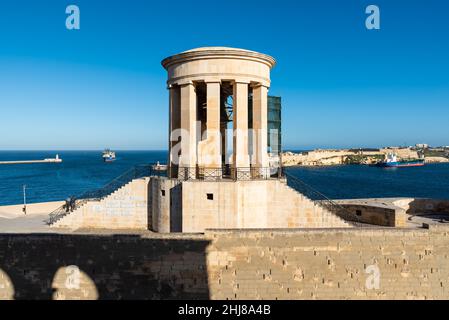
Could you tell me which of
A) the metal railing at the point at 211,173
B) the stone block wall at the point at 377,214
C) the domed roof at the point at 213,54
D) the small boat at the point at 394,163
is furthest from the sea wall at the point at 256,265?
the small boat at the point at 394,163

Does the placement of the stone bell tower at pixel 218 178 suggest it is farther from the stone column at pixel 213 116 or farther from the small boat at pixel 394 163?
the small boat at pixel 394 163

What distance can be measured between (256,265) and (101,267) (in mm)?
6000

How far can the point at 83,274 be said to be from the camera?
12.6 meters

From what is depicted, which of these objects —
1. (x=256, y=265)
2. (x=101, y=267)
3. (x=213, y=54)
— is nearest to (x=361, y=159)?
(x=213, y=54)

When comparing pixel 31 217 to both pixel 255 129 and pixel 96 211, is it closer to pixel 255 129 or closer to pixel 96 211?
pixel 96 211

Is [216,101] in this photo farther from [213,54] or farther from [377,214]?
[377,214]

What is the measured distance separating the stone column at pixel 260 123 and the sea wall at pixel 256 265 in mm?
5855

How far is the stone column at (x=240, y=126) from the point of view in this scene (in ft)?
52.5

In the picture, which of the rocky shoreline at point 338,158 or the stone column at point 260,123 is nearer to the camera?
the stone column at point 260,123

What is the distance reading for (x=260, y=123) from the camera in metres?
17.1

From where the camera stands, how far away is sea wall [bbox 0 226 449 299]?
12281mm

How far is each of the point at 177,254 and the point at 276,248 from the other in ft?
12.5
